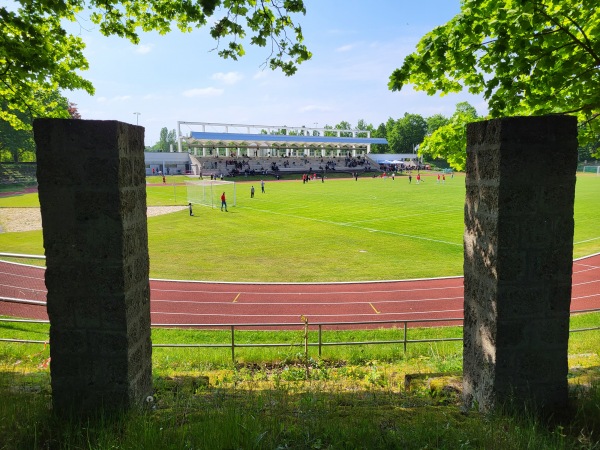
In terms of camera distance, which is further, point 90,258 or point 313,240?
point 313,240

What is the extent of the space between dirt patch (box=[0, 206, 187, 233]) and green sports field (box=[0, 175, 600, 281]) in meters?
1.94

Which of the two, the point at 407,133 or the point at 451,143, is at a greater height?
the point at 407,133

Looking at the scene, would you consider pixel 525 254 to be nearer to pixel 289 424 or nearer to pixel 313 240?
pixel 289 424

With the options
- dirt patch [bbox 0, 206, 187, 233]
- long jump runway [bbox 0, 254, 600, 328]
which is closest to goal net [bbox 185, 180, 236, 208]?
dirt patch [bbox 0, 206, 187, 233]

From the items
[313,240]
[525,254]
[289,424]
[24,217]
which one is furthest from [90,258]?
[24,217]

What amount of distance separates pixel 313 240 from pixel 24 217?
914 inches

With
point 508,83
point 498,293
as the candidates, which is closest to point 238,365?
point 498,293

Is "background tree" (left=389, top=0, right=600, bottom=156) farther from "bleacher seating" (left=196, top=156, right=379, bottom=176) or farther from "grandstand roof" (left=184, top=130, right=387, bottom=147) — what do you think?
"grandstand roof" (left=184, top=130, right=387, bottom=147)

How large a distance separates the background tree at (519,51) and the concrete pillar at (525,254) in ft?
12.0

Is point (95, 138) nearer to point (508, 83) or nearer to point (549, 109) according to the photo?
point (508, 83)

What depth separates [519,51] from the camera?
7152 mm

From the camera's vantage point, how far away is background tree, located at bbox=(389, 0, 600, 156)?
6.80 m

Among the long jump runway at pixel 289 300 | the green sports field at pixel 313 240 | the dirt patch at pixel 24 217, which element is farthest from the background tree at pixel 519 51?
the dirt patch at pixel 24 217

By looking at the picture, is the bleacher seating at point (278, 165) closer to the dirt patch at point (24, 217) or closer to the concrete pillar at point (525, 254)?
the dirt patch at point (24, 217)
